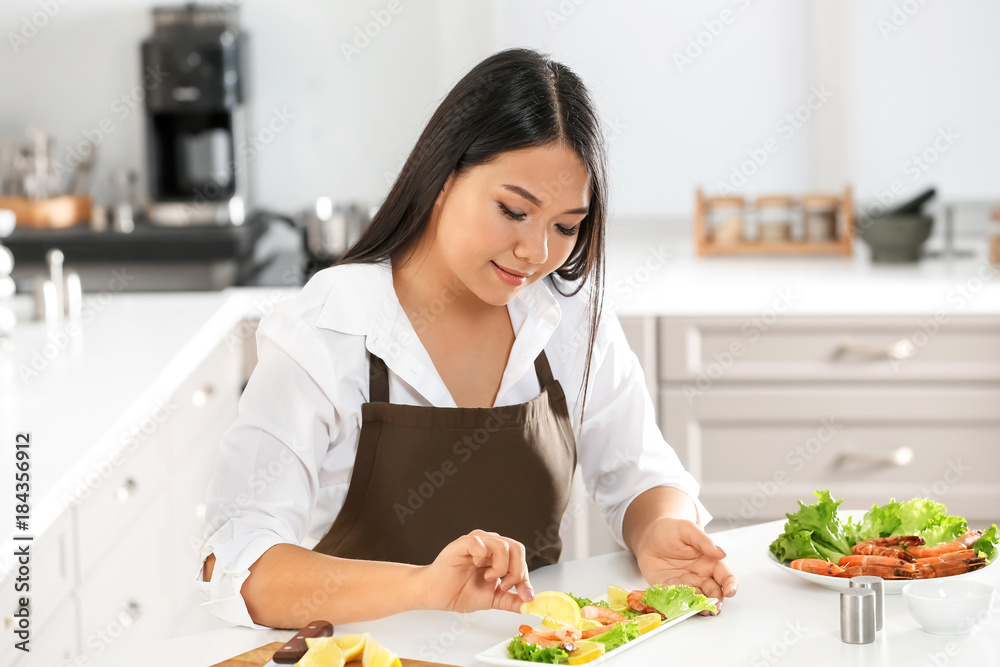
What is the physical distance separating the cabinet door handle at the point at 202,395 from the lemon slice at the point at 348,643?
1.40m

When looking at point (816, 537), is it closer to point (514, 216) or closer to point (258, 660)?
point (514, 216)

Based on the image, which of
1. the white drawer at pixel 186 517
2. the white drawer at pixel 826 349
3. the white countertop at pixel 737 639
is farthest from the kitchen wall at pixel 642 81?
the white countertop at pixel 737 639

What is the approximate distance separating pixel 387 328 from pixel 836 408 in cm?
156

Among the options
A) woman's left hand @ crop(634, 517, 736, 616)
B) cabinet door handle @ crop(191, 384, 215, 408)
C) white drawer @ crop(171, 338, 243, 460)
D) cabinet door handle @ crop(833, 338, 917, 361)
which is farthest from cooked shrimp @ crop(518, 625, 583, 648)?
cabinet door handle @ crop(833, 338, 917, 361)

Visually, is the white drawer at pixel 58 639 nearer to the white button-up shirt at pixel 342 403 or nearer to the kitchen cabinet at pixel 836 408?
the white button-up shirt at pixel 342 403

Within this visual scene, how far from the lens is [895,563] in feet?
4.12

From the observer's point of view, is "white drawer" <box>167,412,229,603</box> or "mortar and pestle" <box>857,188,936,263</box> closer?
"white drawer" <box>167,412,229,603</box>

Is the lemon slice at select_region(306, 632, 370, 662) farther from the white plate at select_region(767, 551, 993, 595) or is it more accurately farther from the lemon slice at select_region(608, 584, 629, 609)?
the white plate at select_region(767, 551, 993, 595)

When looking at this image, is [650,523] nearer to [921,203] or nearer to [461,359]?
[461,359]

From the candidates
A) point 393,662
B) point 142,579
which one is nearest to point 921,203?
point 142,579

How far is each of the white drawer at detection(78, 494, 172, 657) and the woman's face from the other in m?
0.97

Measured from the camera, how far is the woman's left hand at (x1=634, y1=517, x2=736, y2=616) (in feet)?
4.18

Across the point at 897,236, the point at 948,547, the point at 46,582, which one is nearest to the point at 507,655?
the point at 948,547

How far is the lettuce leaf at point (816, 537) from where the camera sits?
1325mm
